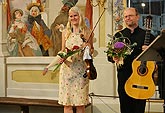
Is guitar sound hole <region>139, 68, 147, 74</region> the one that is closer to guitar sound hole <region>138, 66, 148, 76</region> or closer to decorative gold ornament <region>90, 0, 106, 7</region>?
guitar sound hole <region>138, 66, 148, 76</region>

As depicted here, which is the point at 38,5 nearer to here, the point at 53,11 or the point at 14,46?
the point at 53,11

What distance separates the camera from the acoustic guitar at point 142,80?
3.14 meters

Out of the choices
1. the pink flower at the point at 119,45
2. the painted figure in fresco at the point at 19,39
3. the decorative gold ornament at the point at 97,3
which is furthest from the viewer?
the painted figure in fresco at the point at 19,39

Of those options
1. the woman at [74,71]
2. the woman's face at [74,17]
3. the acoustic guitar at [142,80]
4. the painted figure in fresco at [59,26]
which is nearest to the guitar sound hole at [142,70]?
the acoustic guitar at [142,80]

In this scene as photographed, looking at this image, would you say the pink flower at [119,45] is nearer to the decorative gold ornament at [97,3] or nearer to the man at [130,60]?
the man at [130,60]

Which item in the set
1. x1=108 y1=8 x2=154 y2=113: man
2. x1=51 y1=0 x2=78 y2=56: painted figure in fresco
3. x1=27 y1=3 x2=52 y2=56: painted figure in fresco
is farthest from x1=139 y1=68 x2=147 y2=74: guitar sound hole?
x1=27 y1=3 x2=52 y2=56: painted figure in fresco

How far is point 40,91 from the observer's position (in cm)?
496

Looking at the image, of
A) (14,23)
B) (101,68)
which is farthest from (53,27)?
(101,68)

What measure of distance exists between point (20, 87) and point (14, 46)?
66 centimetres

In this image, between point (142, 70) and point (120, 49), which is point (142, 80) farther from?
point (120, 49)

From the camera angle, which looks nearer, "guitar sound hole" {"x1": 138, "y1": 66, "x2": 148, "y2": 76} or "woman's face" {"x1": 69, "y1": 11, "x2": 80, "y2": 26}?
"guitar sound hole" {"x1": 138, "y1": 66, "x2": 148, "y2": 76}

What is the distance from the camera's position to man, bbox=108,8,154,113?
3252mm

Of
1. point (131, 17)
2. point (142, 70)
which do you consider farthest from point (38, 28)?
point (142, 70)

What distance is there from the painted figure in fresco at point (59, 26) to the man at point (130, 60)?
167 cm
